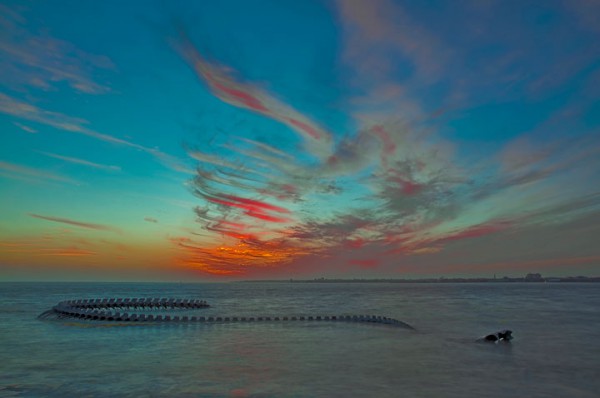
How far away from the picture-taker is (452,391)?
1977cm

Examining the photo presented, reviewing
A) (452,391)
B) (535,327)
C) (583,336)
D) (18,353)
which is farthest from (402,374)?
(535,327)

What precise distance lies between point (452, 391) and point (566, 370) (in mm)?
10214

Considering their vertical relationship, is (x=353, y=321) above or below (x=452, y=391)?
above

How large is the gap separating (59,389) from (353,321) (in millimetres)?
36079

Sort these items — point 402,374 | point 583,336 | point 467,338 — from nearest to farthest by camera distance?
point 402,374, point 467,338, point 583,336

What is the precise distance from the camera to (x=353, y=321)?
5091 cm

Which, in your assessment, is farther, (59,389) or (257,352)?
(257,352)

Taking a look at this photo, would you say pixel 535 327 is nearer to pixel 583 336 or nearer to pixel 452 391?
pixel 583 336

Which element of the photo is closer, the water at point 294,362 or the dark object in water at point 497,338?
the water at point 294,362

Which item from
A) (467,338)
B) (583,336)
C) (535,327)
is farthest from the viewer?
(535,327)

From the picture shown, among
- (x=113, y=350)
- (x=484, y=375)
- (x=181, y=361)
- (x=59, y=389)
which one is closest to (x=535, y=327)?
(x=484, y=375)

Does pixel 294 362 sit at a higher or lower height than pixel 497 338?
lower

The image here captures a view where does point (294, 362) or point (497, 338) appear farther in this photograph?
point (497, 338)

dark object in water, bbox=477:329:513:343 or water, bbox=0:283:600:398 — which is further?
dark object in water, bbox=477:329:513:343
